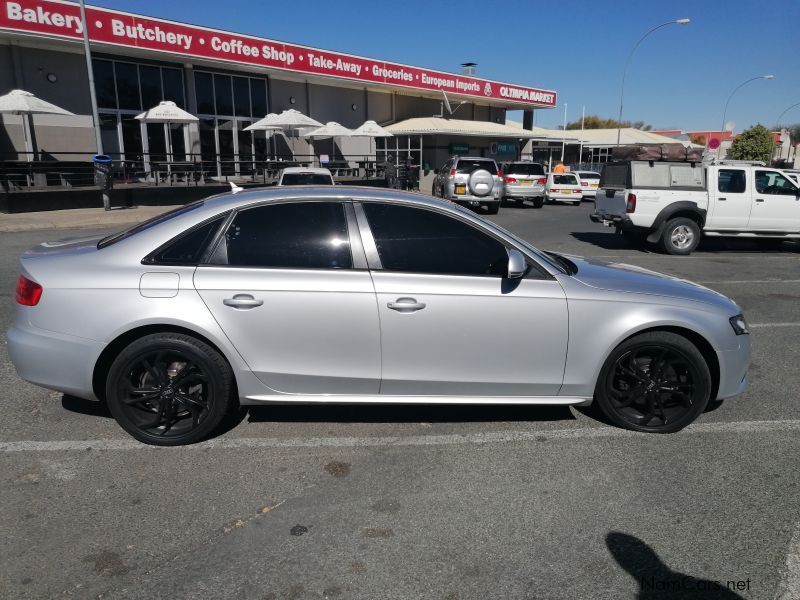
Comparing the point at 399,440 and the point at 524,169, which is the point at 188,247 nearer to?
the point at 399,440

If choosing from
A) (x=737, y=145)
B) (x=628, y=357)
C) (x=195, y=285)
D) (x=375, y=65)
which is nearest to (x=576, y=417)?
(x=628, y=357)

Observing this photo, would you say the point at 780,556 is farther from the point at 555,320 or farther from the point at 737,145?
the point at 737,145

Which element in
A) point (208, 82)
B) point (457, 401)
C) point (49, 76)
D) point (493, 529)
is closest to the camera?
point (493, 529)

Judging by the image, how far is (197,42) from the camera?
883 inches

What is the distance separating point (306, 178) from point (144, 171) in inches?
409

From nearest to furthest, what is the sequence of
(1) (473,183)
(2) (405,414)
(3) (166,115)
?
(2) (405,414)
(1) (473,183)
(3) (166,115)

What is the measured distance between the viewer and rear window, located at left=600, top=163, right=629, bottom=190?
12.1 metres

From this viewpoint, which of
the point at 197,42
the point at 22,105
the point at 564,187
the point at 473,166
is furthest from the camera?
the point at 564,187

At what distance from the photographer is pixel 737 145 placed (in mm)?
51594

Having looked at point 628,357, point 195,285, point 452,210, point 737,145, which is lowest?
point 628,357

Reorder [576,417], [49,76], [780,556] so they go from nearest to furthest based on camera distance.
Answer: [780,556] → [576,417] → [49,76]

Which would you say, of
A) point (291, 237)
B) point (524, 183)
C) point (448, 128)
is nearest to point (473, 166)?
point (524, 183)

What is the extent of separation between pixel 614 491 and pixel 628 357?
924mm

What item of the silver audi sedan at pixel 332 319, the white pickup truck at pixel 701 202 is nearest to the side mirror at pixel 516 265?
the silver audi sedan at pixel 332 319
